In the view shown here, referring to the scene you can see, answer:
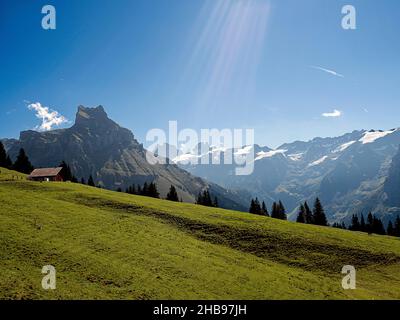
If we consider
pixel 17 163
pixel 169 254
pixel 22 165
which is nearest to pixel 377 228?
pixel 169 254

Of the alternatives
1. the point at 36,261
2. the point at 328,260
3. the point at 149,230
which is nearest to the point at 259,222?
the point at 328,260

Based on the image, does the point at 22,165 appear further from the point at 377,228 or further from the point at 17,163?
the point at 377,228

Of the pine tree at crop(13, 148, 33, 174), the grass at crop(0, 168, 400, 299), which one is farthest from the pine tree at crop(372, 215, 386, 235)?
the pine tree at crop(13, 148, 33, 174)

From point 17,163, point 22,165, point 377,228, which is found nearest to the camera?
point 377,228

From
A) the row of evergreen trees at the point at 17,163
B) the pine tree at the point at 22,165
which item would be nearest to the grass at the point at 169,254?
the row of evergreen trees at the point at 17,163

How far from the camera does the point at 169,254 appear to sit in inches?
1799

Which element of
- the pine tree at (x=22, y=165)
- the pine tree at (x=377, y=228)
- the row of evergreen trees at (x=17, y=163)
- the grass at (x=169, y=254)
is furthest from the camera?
the pine tree at (x=22, y=165)

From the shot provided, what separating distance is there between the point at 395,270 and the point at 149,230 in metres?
40.0

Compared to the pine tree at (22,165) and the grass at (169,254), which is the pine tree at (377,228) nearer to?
the grass at (169,254)

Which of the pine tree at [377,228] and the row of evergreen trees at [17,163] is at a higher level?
the row of evergreen trees at [17,163]

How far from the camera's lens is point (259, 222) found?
70.2m

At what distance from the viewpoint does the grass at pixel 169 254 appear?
3416cm

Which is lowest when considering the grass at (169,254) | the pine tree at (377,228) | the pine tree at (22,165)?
the pine tree at (377,228)
